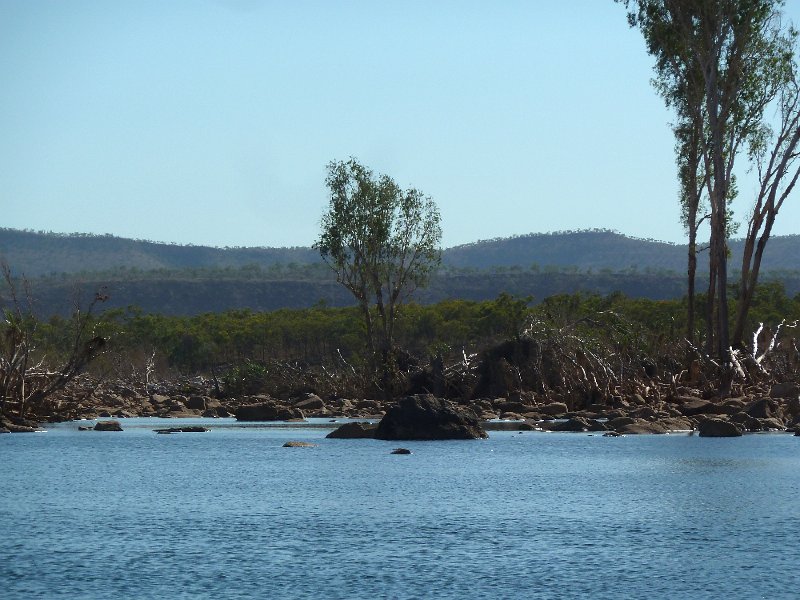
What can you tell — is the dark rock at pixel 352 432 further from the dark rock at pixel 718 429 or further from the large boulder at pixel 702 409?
the large boulder at pixel 702 409

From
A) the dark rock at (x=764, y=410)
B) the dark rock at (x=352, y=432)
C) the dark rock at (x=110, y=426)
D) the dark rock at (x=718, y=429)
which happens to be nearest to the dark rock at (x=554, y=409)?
the dark rock at (x=764, y=410)

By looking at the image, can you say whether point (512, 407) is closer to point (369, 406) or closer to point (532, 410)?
point (532, 410)

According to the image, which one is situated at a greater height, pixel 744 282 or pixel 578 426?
pixel 744 282

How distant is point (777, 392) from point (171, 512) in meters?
29.0

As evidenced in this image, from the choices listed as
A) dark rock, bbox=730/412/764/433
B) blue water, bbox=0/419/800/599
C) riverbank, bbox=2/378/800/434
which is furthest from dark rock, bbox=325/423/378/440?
dark rock, bbox=730/412/764/433

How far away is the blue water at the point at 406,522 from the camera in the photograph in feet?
49.2

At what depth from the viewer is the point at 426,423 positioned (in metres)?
37.7

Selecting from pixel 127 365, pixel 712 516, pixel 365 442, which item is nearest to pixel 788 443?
pixel 365 442

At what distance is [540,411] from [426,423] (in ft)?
38.8

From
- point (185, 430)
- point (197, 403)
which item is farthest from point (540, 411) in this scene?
point (197, 403)

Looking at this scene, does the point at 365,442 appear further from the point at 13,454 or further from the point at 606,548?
→ the point at 606,548

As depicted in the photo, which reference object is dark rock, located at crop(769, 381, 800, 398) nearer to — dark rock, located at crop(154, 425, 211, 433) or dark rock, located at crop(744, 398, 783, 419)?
dark rock, located at crop(744, 398, 783, 419)

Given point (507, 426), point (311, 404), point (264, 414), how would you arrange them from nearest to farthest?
point (507, 426) < point (264, 414) < point (311, 404)

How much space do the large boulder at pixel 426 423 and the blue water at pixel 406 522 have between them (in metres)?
3.10
